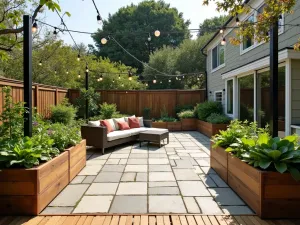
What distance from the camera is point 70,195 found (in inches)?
123

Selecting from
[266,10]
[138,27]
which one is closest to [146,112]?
[266,10]

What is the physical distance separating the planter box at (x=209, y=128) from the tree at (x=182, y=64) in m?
9.07

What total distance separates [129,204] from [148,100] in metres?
8.62

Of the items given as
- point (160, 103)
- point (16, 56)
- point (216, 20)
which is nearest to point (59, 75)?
point (16, 56)

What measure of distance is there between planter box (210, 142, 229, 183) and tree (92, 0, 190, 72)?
1850 cm

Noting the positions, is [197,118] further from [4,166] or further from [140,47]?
[140,47]

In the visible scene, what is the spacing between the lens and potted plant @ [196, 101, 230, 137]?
25.5 feet

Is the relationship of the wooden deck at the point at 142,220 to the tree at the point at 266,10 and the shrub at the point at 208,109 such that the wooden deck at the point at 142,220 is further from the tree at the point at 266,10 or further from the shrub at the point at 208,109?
the shrub at the point at 208,109

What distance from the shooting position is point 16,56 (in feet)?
40.6

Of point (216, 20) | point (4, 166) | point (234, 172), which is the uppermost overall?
point (216, 20)

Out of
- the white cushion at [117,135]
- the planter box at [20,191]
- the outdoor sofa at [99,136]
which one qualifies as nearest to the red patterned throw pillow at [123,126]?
the white cushion at [117,135]

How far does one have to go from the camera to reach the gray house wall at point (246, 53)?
4926mm

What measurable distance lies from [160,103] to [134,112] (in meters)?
1.37

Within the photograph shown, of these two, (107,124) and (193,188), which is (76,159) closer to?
(193,188)
